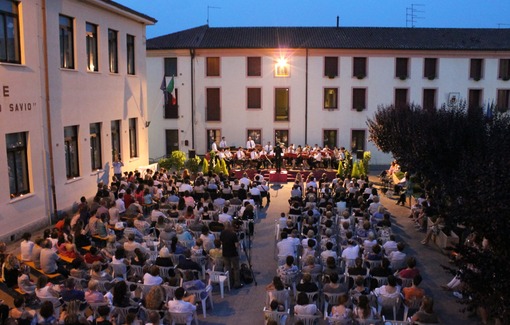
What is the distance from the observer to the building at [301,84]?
112ft

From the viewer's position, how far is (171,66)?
3462cm

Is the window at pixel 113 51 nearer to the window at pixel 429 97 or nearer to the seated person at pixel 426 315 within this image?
the seated person at pixel 426 315

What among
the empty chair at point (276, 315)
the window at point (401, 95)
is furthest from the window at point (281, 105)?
the empty chair at point (276, 315)

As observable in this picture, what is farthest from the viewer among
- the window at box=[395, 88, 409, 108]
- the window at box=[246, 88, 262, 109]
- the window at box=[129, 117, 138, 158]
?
the window at box=[395, 88, 409, 108]

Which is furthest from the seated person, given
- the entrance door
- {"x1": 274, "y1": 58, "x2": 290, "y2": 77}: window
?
the entrance door

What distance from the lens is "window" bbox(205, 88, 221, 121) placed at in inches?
1357

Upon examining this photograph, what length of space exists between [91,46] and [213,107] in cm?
1394

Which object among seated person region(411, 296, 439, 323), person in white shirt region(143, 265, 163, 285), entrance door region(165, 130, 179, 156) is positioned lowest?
seated person region(411, 296, 439, 323)

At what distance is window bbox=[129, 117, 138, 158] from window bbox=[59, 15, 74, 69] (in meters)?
6.42

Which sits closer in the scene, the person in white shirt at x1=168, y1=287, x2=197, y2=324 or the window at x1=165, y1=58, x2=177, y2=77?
the person in white shirt at x1=168, y1=287, x2=197, y2=324

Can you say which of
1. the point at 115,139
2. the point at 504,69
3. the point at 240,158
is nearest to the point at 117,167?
the point at 115,139

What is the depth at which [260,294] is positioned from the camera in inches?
476

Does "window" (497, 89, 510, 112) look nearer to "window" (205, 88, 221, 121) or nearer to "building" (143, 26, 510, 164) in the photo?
"building" (143, 26, 510, 164)

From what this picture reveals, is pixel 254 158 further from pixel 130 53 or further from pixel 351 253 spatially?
pixel 351 253
